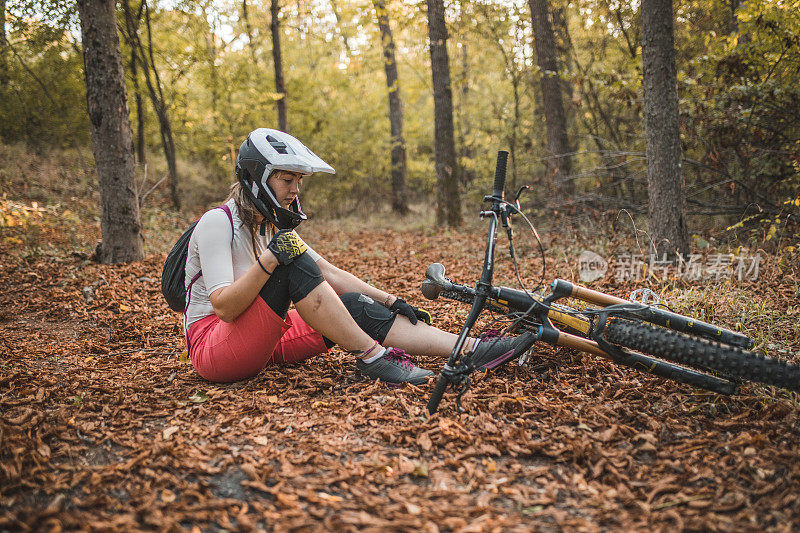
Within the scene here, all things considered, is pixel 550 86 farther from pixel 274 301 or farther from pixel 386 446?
pixel 386 446

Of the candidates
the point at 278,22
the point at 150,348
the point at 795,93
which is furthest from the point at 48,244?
the point at 795,93

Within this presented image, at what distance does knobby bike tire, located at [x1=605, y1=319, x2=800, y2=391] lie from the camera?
2.25 metres

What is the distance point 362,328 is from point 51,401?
1.76 metres

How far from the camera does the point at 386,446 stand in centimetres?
236

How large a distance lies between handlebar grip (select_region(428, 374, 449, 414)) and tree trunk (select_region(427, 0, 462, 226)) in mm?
7992

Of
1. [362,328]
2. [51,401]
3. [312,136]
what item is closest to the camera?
[51,401]

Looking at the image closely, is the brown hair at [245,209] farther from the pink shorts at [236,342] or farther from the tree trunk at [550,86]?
the tree trunk at [550,86]

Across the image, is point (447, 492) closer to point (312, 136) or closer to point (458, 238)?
point (458, 238)

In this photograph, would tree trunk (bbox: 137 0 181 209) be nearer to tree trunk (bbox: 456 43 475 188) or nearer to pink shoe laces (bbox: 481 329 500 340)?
tree trunk (bbox: 456 43 475 188)

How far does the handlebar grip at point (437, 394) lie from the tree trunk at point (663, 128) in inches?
146

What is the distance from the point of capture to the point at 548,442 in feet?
7.52

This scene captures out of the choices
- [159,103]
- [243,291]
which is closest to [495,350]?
[243,291]

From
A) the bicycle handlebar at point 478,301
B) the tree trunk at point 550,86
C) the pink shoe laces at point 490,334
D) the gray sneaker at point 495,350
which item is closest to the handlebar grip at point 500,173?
the bicycle handlebar at point 478,301

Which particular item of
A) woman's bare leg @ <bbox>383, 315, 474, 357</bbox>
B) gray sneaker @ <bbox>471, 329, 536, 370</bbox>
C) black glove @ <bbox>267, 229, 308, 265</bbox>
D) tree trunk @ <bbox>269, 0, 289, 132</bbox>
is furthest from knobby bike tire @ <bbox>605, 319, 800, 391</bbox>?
tree trunk @ <bbox>269, 0, 289, 132</bbox>
